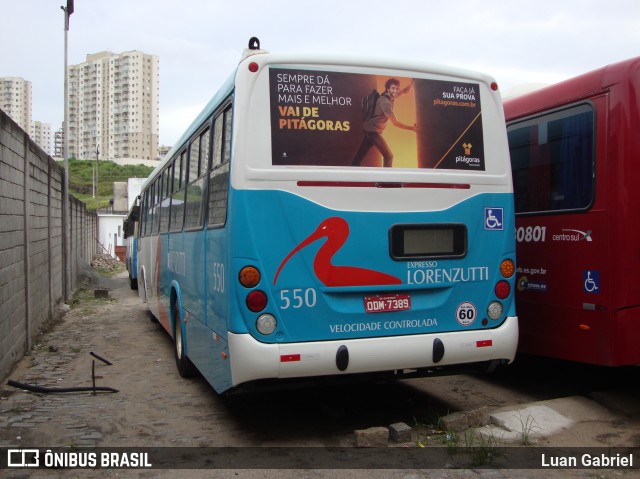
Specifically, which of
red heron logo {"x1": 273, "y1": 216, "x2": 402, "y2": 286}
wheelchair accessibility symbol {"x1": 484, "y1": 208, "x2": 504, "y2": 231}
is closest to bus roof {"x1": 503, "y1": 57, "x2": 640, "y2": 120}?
wheelchair accessibility symbol {"x1": 484, "y1": 208, "x2": 504, "y2": 231}

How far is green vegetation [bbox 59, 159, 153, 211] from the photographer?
3285 inches

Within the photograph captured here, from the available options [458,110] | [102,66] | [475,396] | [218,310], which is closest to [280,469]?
[218,310]

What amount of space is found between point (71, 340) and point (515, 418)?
793 centimetres

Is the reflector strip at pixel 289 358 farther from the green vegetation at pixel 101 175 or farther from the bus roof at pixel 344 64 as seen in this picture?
the green vegetation at pixel 101 175

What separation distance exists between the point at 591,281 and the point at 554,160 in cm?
136

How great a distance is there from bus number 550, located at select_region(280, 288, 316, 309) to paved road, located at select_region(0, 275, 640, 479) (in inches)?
46.5

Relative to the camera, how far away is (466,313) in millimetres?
4988

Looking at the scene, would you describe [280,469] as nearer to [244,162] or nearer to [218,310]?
[218,310]

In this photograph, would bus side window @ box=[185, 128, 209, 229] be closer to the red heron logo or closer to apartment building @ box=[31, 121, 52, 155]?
the red heron logo

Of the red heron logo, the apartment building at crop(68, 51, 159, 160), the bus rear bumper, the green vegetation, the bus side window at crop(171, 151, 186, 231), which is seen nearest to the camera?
the bus rear bumper

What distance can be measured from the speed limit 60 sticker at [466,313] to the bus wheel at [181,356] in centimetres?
352

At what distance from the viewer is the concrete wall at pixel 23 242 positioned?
24.3 ft

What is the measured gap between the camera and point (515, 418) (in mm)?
5000

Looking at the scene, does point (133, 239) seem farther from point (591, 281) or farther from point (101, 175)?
point (101, 175)
